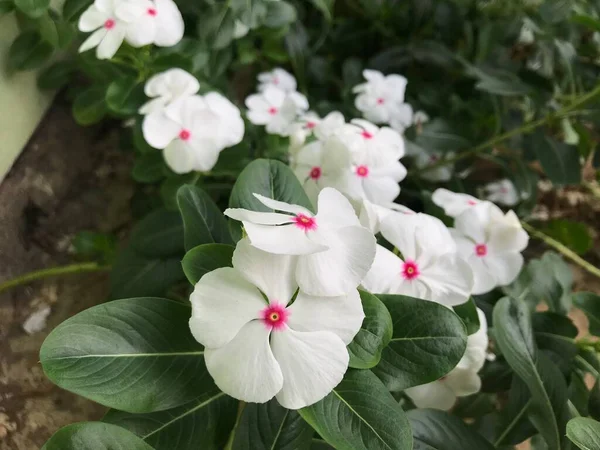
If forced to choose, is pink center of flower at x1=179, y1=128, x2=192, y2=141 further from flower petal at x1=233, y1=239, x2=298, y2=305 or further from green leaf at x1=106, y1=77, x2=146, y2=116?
flower petal at x1=233, y1=239, x2=298, y2=305

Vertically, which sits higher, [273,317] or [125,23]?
[125,23]

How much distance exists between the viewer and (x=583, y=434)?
600mm

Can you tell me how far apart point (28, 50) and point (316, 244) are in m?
0.77

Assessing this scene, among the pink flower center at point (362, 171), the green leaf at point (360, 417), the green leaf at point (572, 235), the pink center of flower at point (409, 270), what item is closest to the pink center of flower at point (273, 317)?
the green leaf at point (360, 417)

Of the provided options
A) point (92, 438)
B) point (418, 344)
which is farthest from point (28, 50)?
point (418, 344)

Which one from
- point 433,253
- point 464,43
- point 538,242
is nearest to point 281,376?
point 433,253

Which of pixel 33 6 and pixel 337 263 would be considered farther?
pixel 33 6

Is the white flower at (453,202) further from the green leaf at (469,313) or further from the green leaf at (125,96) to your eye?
the green leaf at (125,96)

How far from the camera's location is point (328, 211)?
22.7 inches

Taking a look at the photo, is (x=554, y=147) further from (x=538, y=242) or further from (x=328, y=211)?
(x=328, y=211)

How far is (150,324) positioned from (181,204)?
0.55 feet

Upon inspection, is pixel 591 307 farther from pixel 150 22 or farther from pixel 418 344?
pixel 150 22

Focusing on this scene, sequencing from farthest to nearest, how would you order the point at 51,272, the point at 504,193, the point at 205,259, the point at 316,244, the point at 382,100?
the point at 504,193
the point at 382,100
the point at 51,272
the point at 205,259
the point at 316,244

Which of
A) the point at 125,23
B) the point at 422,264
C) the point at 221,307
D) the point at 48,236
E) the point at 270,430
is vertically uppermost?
the point at 125,23
